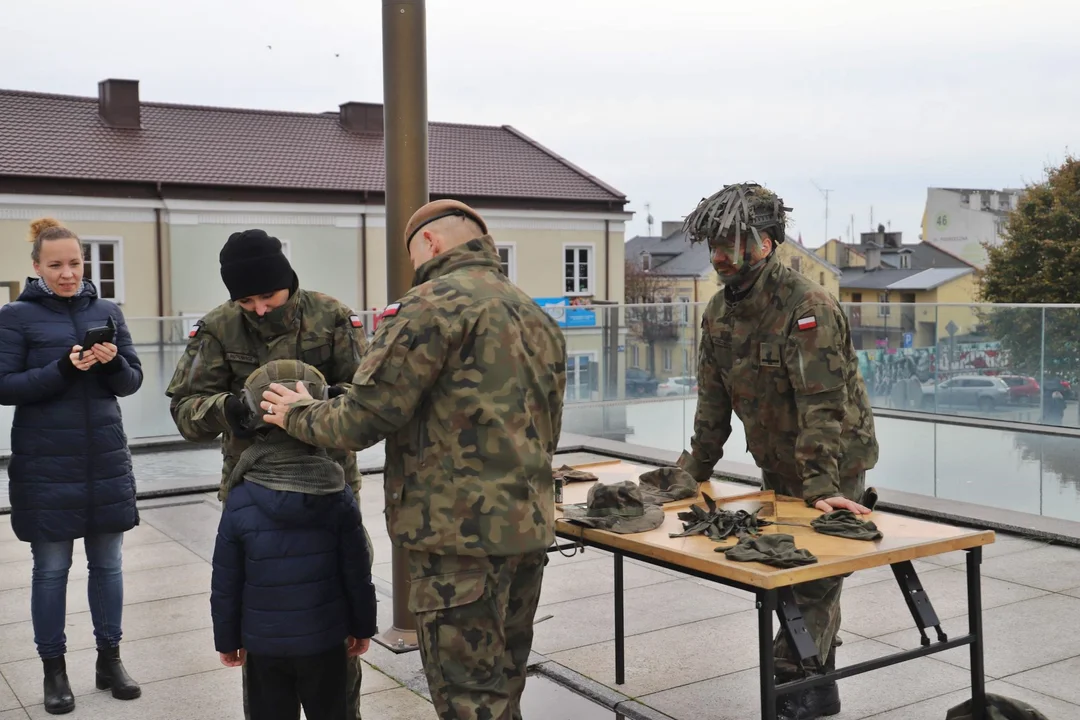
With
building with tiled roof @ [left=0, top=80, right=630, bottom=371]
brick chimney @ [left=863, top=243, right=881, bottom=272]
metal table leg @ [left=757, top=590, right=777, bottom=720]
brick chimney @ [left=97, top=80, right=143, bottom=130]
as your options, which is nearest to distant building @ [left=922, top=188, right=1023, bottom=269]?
brick chimney @ [left=863, top=243, right=881, bottom=272]

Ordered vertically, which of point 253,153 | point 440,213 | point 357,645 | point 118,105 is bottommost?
point 357,645

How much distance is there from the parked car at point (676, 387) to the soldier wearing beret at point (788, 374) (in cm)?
970

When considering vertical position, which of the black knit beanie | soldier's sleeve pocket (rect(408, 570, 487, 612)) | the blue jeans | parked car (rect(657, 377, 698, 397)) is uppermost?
the black knit beanie

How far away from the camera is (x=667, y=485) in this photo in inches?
189

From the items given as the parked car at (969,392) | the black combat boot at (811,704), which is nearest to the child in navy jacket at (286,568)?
the black combat boot at (811,704)

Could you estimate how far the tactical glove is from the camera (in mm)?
3684

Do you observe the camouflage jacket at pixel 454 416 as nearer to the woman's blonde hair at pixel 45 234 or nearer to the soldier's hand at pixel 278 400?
the soldier's hand at pixel 278 400

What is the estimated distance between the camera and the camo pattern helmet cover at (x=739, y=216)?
457 cm

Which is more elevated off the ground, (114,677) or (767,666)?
(767,666)

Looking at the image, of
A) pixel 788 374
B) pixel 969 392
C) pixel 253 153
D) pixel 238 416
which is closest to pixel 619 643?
pixel 788 374

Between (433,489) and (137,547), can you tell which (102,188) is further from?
(433,489)

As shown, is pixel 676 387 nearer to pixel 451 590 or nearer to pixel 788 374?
pixel 788 374

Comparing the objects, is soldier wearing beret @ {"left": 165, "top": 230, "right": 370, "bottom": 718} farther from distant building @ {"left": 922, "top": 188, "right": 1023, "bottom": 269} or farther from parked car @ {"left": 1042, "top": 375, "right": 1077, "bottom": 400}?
distant building @ {"left": 922, "top": 188, "right": 1023, "bottom": 269}

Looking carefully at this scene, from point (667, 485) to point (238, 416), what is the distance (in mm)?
1842
